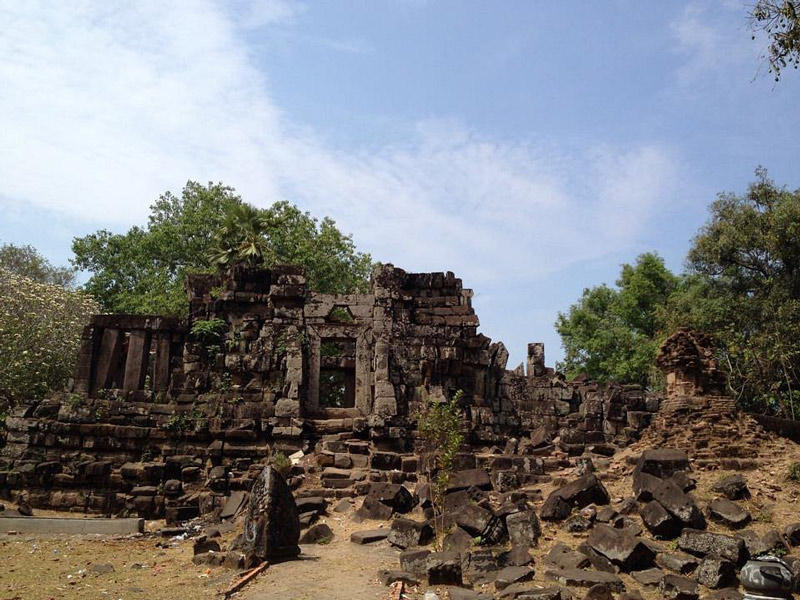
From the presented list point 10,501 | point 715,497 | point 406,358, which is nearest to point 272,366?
point 406,358

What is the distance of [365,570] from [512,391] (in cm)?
1031

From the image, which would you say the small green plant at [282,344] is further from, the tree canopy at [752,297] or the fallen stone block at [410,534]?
the tree canopy at [752,297]

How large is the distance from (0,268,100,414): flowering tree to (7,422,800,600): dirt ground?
1084 cm

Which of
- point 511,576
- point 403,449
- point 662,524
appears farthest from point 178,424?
point 662,524

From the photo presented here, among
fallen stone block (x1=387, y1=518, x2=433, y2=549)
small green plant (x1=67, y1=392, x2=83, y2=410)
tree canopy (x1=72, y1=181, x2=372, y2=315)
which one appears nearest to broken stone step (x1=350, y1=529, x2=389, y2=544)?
fallen stone block (x1=387, y1=518, x2=433, y2=549)

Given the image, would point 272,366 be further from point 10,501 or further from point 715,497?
point 715,497

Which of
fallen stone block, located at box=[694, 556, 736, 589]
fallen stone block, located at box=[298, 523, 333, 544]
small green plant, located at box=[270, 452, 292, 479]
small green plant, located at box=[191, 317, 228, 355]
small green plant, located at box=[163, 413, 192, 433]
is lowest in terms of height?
fallen stone block, located at box=[694, 556, 736, 589]

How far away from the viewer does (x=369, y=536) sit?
1079 cm

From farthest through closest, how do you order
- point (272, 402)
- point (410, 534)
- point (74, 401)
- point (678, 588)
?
point (272, 402)
point (74, 401)
point (410, 534)
point (678, 588)

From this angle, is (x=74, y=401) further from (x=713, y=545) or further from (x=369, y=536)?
(x=713, y=545)

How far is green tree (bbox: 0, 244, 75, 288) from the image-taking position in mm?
30672

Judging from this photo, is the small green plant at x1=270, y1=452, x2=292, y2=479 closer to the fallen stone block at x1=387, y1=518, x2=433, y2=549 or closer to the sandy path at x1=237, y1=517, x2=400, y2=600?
the sandy path at x1=237, y1=517, x2=400, y2=600

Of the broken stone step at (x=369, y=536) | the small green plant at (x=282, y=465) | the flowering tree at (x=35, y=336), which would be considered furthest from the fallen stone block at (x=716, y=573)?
the flowering tree at (x=35, y=336)

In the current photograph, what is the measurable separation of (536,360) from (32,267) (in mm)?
22783
